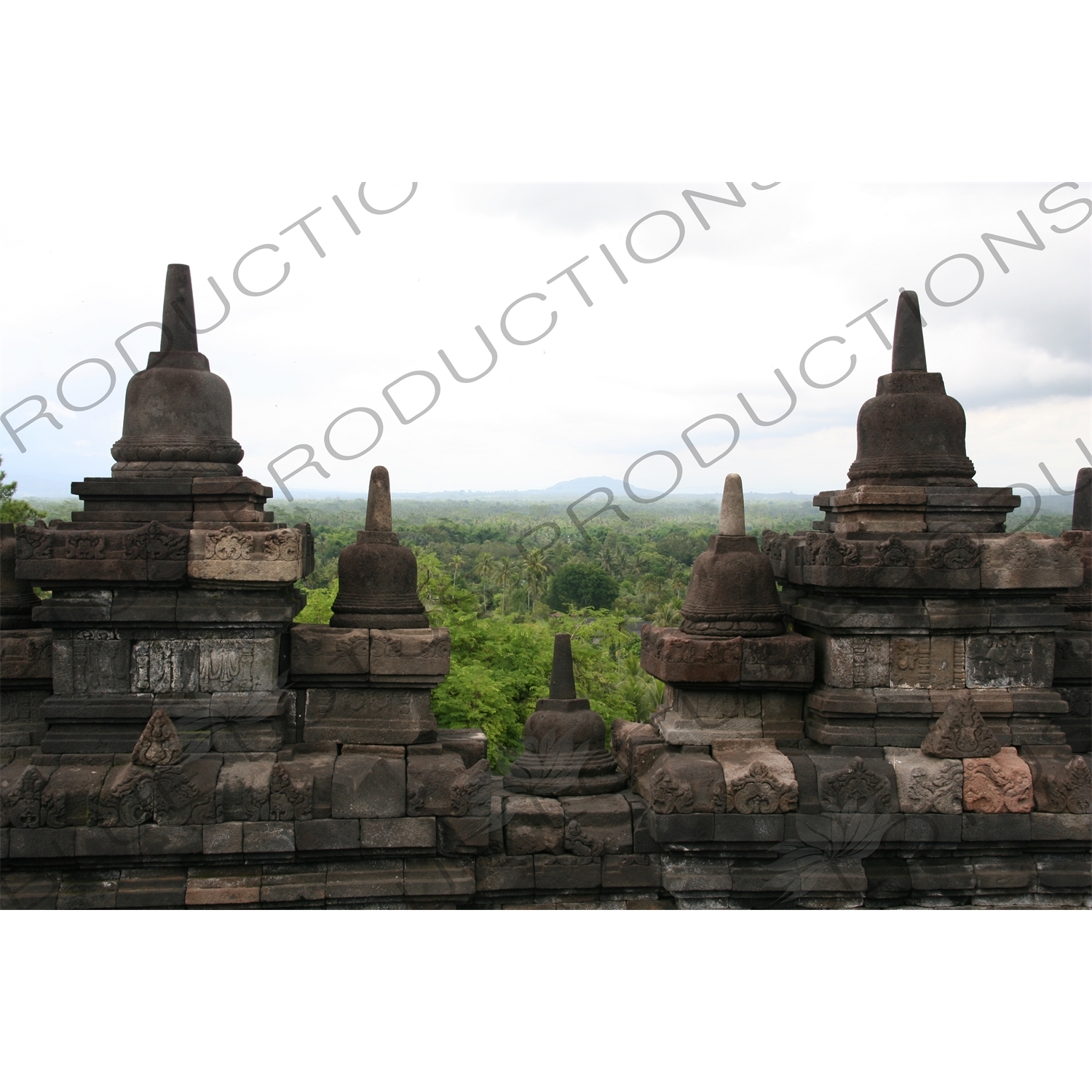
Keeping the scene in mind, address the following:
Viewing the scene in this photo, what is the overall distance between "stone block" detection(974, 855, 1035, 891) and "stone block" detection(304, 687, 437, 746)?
3.21 meters

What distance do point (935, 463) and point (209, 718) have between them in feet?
14.9

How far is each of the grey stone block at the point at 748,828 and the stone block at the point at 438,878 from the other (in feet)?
4.58

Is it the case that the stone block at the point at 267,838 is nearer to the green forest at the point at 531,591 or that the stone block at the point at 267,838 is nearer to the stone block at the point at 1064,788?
the green forest at the point at 531,591

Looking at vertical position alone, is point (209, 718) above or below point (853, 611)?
below

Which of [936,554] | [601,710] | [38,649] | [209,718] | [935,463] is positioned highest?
[935,463]

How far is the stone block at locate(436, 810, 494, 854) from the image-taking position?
5.19 meters

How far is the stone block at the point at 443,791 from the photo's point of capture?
518 cm

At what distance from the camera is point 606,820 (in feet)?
17.5

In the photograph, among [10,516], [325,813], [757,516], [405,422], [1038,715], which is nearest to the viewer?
[325,813]

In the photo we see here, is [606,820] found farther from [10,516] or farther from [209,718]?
[10,516]

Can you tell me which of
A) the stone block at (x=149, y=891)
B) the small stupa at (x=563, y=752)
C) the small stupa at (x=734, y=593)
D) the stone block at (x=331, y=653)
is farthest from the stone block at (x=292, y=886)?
the small stupa at (x=734, y=593)

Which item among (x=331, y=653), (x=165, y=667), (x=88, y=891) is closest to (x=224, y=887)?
(x=88, y=891)

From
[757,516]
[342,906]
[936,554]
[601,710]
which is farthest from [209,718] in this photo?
[757,516]

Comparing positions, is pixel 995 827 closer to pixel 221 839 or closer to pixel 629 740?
pixel 629 740
